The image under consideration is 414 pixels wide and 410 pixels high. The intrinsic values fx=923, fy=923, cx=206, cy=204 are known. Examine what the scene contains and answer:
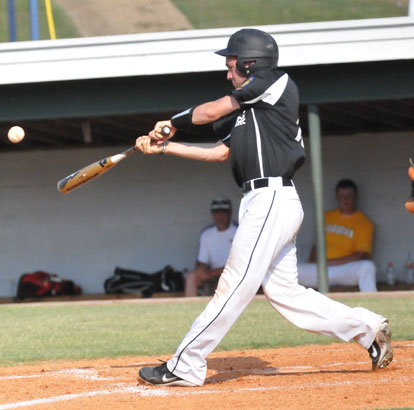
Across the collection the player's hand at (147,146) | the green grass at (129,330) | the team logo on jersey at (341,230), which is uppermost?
the team logo on jersey at (341,230)

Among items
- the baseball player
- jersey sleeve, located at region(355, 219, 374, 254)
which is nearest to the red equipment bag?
jersey sleeve, located at region(355, 219, 374, 254)

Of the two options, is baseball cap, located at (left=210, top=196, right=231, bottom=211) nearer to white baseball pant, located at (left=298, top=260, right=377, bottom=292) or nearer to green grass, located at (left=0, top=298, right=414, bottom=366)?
white baseball pant, located at (left=298, top=260, right=377, bottom=292)

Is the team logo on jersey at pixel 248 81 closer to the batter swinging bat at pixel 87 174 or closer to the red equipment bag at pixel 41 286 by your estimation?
the batter swinging bat at pixel 87 174

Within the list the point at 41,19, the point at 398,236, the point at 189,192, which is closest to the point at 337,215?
the point at 398,236

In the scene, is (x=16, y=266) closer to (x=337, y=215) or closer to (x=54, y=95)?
(x=54, y=95)

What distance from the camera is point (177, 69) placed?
9.83 m

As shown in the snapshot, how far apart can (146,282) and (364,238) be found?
278 centimetres

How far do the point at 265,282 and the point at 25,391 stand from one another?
1279mm

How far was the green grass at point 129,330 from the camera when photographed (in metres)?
6.15

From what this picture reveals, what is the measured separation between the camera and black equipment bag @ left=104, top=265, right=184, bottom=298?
459 inches

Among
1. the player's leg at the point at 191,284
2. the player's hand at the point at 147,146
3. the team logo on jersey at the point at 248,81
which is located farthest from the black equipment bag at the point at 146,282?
the team logo on jersey at the point at 248,81

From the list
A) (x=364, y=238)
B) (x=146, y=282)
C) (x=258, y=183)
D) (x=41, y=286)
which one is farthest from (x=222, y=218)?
(x=258, y=183)

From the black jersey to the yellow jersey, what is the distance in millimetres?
6957

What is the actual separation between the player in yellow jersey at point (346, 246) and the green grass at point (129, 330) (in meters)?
1.40
